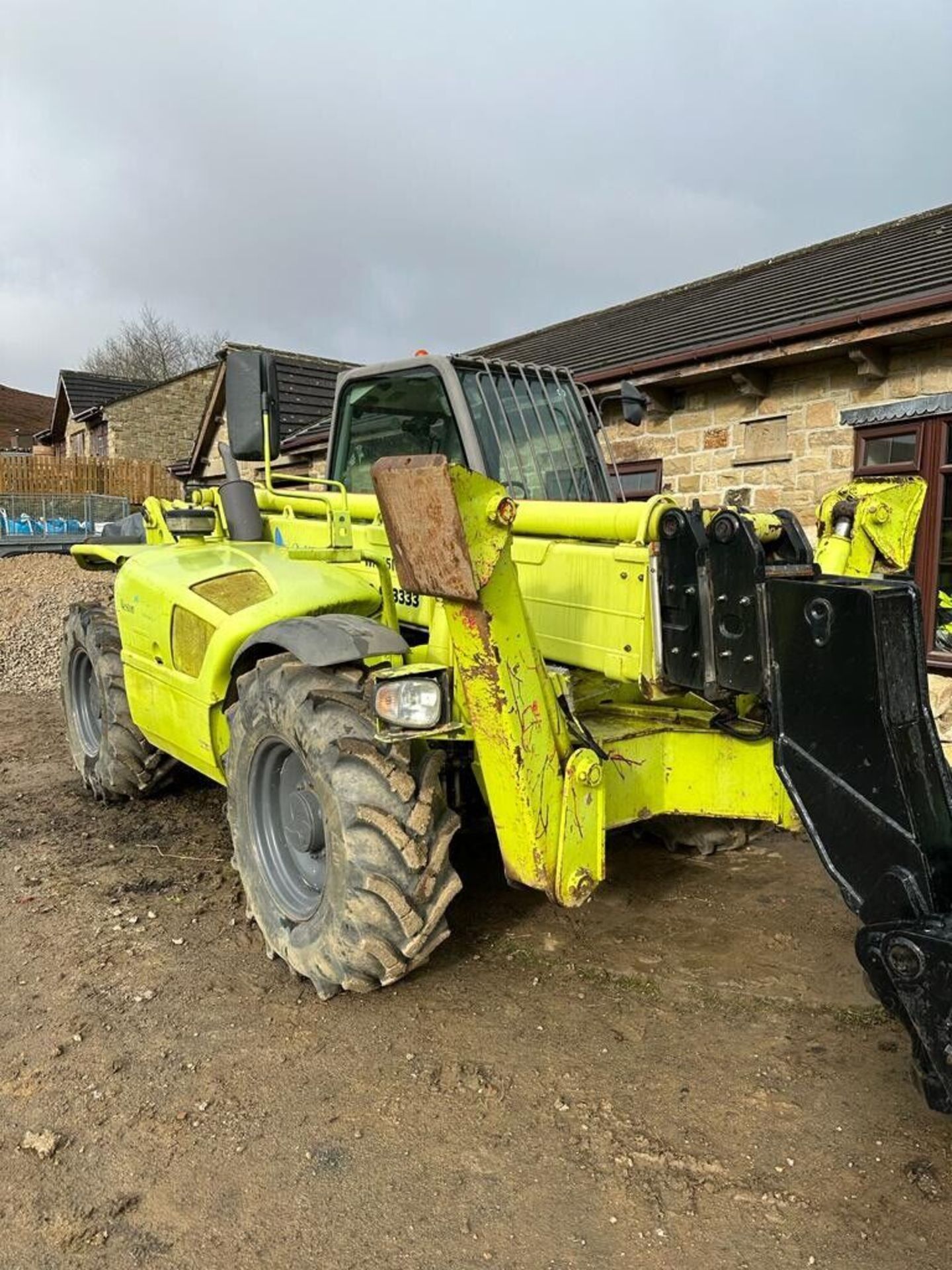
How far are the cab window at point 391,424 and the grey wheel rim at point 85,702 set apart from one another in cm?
227

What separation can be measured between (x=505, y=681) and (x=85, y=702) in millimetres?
4016

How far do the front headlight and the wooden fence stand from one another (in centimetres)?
2046

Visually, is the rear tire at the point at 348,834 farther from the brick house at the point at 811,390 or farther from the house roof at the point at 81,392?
the house roof at the point at 81,392

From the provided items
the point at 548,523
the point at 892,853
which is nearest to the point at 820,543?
the point at 548,523

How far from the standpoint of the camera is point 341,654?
3.10m

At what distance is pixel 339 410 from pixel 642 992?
292 centimetres

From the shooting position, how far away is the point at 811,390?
24.6 ft

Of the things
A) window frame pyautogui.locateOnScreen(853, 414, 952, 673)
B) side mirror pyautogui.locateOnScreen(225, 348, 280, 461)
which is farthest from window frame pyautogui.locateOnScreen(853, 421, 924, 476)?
side mirror pyautogui.locateOnScreen(225, 348, 280, 461)

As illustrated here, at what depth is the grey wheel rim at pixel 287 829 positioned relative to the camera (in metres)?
3.32

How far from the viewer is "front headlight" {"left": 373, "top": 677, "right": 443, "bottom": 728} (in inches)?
113

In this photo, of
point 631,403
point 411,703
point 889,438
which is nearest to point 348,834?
point 411,703

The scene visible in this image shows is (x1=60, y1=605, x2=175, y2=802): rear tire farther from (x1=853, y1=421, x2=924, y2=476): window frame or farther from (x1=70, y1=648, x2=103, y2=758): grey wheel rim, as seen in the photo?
(x1=853, y1=421, x2=924, y2=476): window frame

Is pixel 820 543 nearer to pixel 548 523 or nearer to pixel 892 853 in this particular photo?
pixel 548 523

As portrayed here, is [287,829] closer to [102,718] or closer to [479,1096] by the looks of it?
[479,1096]
